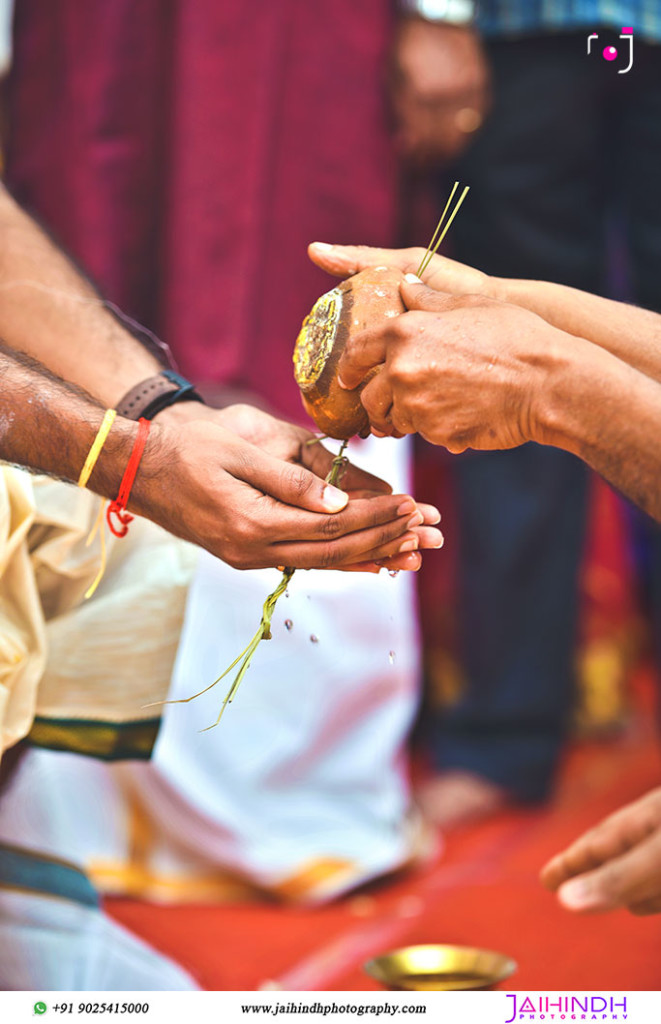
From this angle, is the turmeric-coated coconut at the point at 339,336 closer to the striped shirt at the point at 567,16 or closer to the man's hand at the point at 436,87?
the striped shirt at the point at 567,16

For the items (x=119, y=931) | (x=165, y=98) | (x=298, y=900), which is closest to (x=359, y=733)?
(x=298, y=900)

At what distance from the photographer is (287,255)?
1888 mm

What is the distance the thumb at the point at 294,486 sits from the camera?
1.13 metres

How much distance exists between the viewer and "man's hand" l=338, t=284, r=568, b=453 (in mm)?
1064

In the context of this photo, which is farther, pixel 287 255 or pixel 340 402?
pixel 287 255

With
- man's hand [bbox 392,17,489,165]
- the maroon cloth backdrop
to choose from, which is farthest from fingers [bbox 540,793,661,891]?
man's hand [bbox 392,17,489,165]

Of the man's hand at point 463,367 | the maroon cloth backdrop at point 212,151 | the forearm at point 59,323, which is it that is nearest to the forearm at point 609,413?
the man's hand at point 463,367

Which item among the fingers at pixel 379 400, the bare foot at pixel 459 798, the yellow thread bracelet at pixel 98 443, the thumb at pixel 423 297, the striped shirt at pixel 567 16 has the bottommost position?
the bare foot at pixel 459 798

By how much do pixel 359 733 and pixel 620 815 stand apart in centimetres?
72

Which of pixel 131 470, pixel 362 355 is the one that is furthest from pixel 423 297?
pixel 131 470

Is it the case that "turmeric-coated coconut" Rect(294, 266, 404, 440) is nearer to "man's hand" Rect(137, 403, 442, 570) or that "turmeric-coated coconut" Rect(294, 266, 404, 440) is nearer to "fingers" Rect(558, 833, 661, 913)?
"man's hand" Rect(137, 403, 442, 570)

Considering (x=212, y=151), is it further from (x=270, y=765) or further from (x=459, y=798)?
(x=459, y=798)
